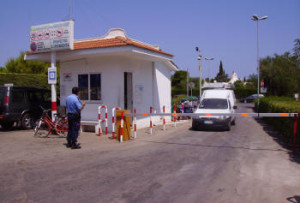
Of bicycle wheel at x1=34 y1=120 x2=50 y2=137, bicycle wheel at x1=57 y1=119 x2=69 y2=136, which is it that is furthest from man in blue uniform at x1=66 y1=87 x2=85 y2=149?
bicycle wheel at x1=34 y1=120 x2=50 y2=137

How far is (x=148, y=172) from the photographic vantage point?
639 centimetres

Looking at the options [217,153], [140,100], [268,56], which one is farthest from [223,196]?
[268,56]

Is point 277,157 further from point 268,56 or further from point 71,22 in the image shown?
point 268,56

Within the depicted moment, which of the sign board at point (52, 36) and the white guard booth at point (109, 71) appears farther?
the white guard booth at point (109, 71)

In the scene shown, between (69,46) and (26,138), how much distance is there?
13.4ft

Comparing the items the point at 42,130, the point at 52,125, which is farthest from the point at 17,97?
the point at 52,125

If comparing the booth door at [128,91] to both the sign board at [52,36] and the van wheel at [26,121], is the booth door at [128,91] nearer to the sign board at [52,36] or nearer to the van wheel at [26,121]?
the sign board at [52,36]

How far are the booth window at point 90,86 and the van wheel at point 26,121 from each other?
8.83 feet

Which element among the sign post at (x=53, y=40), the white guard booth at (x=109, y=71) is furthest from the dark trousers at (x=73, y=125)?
the white guard booth at (x=109, y=71)

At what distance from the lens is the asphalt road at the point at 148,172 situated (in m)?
4.99

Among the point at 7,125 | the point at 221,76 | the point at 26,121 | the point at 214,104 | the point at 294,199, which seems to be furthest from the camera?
the point at 221,76

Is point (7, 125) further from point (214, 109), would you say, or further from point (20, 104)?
point (214, 109)

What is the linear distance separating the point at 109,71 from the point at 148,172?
7.36 meters

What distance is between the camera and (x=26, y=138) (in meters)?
11.0
